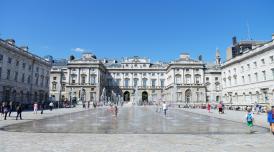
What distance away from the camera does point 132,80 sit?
9669 centimetres

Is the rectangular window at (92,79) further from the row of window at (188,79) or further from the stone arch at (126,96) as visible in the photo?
the row of window at (188,79)

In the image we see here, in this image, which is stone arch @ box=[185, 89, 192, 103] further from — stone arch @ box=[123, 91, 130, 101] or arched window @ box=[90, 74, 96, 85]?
arched window @ box=[90, 74, 96, 85]

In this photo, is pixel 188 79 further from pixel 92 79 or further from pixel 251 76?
pixel 251 76

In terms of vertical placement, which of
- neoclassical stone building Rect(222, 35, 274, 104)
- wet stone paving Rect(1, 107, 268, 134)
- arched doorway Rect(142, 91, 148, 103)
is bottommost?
wet stone paving Rect(1, 107, 268, 134)

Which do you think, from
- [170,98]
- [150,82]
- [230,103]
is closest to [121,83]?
[150,82]

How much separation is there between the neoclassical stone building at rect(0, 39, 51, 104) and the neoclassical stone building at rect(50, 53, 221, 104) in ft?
72.9

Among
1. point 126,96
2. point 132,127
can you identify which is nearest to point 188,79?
point 126,96

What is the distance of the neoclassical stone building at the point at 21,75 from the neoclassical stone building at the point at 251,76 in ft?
155

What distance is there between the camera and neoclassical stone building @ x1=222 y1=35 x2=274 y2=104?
39531 mm

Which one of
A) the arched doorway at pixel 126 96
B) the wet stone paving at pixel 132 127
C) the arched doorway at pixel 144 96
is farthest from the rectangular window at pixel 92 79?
the wet stone paving at pixel 132 127

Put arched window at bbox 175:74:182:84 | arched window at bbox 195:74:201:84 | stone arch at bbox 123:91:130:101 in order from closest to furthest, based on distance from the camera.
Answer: arched window at bbox 175:74:182:84
arched window at bbox 195:74:201:84
stone arch at bbox 123:91:130:101

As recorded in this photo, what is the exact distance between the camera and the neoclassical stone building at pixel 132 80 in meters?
84.3

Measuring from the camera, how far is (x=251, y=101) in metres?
45.2

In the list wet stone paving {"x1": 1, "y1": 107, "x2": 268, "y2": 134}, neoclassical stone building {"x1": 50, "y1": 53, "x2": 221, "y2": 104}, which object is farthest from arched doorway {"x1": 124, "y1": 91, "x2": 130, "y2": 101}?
wet stone paving {"x1": 1, "y1": 107, "x2": 268, "y2": 134}
